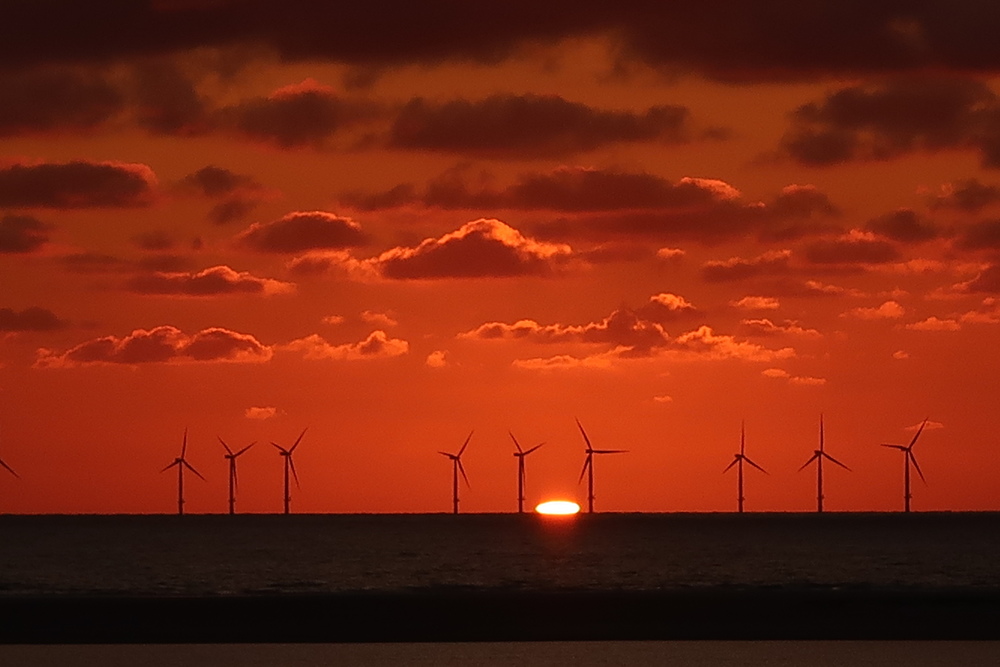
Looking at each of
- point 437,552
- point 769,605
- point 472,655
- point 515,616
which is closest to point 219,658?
point 472,655

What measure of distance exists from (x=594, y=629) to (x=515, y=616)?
3936 millimetres

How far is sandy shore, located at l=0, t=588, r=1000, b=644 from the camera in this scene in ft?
233

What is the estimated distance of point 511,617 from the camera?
74.3 m

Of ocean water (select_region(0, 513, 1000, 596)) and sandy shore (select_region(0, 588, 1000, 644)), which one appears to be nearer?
sandy shore (select_region(0, 588, 1000, 644))

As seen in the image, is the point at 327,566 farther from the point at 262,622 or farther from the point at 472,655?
the point at 472,655

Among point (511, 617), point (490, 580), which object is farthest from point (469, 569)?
point (511, 617)

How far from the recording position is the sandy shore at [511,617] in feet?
233

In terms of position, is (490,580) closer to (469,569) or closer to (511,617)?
(469,569)

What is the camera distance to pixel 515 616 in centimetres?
7456

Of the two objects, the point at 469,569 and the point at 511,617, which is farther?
the point at 469,569

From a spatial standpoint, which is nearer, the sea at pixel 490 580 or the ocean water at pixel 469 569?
the sea at pixel 490 580

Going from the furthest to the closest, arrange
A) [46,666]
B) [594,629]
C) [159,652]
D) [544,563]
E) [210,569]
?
[544,563], [210,569], [594,629], [159,652], [46,666]

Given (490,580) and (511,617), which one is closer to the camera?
(511,617)

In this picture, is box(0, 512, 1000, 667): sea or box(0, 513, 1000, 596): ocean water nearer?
box(0, 512, 1000, 667): sea
